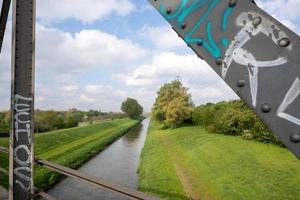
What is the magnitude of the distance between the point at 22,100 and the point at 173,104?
4642 cm

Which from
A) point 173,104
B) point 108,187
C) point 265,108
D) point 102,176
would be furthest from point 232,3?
point 173,104

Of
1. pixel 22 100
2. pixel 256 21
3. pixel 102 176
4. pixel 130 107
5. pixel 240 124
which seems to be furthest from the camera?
pixel 130 107

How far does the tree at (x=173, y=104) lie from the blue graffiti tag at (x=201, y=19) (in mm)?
46300

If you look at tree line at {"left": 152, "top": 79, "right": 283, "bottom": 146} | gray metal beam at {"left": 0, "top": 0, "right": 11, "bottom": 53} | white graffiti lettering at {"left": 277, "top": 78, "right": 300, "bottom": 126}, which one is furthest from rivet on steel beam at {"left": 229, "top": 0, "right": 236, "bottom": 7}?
tree line at {"left": 152, "top": 79, "right": 283, "bottom": 146}

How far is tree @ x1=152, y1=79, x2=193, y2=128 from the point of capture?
48.1 metres

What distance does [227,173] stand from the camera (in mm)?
16031

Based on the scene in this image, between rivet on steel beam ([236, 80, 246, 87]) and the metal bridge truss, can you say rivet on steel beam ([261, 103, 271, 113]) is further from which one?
rivet on steel beam ([236, 80, 246, 87])

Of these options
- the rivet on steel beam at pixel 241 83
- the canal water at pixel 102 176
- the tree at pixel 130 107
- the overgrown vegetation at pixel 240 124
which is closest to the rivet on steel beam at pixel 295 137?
the rivet on steel beam at pixel 241 83

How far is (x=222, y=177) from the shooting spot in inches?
612

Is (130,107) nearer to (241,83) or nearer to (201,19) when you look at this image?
(201,19)

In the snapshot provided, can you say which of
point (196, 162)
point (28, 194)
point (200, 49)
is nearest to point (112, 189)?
point (28, 194)

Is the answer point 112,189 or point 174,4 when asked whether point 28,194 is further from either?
point 174,4

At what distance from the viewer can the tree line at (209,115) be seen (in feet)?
81.9

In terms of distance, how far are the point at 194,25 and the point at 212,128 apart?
3253cm
